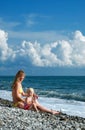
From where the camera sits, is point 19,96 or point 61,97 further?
point 61,97

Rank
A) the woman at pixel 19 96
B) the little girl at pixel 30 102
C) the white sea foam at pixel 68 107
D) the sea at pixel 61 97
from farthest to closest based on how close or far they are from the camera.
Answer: the sea at pixel 61 97, the white sea foam at pixel 68 107, the woman at pixel 19 96, the little girl at pixel 30 102

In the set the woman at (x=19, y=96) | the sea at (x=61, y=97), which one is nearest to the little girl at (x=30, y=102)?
the woman at (x=19, y=96)

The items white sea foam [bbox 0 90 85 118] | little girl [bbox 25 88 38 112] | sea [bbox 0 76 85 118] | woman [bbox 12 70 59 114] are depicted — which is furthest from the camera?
sea [bbox 0 76 85 118]

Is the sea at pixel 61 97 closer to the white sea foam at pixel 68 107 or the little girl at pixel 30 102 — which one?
the white sea foam at pixel 68 107

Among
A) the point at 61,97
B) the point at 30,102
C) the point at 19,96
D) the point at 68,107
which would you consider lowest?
the point at 68,107

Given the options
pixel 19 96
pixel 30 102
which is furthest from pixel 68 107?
pixel 30 102

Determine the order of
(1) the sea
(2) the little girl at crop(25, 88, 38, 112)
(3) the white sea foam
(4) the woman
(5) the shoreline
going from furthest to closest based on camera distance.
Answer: (1) the sea, (3) the white sea foam, (4) the woman, (2) the little girl at crop(25, 88, 38, 112), (5) the shoreline

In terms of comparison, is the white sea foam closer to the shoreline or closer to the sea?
the sea

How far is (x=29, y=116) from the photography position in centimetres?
1387

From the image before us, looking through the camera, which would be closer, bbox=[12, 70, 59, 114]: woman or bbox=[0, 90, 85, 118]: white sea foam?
bbox=[12, 70, 59, 114]: woman

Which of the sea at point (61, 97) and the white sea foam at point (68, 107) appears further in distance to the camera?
the sea at point (61, 97)

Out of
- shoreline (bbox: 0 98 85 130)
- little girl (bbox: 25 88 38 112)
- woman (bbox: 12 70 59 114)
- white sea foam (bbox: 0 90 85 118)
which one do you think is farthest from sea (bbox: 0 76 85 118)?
shoreline (bbox: 0 98 85 130)

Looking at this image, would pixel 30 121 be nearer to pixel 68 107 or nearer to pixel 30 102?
pixel 30 102

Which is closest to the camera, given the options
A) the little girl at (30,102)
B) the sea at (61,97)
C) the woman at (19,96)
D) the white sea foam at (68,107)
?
the little girl at (30,102)
